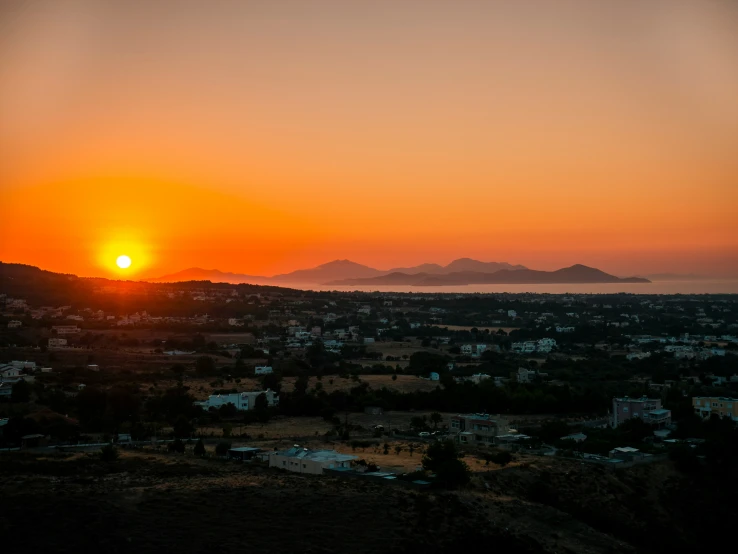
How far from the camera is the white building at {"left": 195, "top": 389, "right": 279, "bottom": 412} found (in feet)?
127

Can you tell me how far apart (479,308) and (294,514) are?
108218 millimetres

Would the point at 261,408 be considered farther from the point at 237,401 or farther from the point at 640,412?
the point at 640,412

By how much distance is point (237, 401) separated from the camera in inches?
1556

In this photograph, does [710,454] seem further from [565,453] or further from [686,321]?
[686,321]

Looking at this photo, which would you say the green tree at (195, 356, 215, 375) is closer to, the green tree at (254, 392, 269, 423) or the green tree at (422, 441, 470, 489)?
the green tree at (254, 392, 269, 423)

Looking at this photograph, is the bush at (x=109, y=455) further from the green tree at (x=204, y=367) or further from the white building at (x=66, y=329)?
the white building at (x=66, y=329)

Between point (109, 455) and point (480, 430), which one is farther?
point (480, 430)

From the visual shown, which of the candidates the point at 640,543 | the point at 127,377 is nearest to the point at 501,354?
the point at 127,377

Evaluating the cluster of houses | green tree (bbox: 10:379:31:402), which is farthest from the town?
the cluster of houses

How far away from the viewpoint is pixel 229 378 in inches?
1901

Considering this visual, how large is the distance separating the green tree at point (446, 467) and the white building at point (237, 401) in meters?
17.0

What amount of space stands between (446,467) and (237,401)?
64.2 ft

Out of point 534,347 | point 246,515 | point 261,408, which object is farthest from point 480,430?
point 534,347

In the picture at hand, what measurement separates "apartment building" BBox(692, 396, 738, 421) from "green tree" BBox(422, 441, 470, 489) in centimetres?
1927
